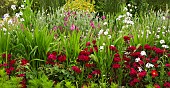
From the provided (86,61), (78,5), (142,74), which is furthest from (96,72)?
(78,5)

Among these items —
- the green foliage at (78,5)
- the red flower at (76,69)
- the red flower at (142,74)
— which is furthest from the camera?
the green foliage at (78,5)

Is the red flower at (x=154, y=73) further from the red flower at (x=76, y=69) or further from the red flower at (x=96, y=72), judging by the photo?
the red flower at (x=76, y=69)

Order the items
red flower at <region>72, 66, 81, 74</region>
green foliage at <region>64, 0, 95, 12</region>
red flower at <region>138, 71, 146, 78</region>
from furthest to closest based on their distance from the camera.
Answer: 1. green foliage at <region>64, 0, 95, 12</region>
2. red flower at <region>72, 66, 81, 74</region>
3. red flower at <region>138, 71, 146, 78</region>

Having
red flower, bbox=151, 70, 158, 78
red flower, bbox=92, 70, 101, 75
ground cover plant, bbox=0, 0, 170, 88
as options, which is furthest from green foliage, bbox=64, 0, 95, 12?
red flower, bbox=151, 70, 158, 78

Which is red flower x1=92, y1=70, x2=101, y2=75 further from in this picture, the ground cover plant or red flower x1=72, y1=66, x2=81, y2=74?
red flower x1=72, y1=66, x2=81, y2=74

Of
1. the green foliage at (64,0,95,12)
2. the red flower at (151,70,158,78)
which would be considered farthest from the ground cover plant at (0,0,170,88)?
the green foliage at (64,0,95,12)

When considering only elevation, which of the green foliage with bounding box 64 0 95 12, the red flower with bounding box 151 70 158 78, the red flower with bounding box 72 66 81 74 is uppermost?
the green foliage with bounding box 64 0 95 12

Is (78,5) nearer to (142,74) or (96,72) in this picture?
(96,72)

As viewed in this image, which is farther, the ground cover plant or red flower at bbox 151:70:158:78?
the ground cover plant

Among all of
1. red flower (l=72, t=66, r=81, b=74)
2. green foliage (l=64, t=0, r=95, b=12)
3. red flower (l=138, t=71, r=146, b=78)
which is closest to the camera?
red flower (l=138, t=71, r=146, b=78)

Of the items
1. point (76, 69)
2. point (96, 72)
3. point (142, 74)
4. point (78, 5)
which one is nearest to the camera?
point (142, 74)

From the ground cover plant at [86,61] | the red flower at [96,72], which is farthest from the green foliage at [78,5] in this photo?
the red flower at [96,72]

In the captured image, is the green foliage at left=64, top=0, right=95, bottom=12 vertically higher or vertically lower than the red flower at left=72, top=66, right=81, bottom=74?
higher

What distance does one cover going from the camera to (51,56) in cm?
411
